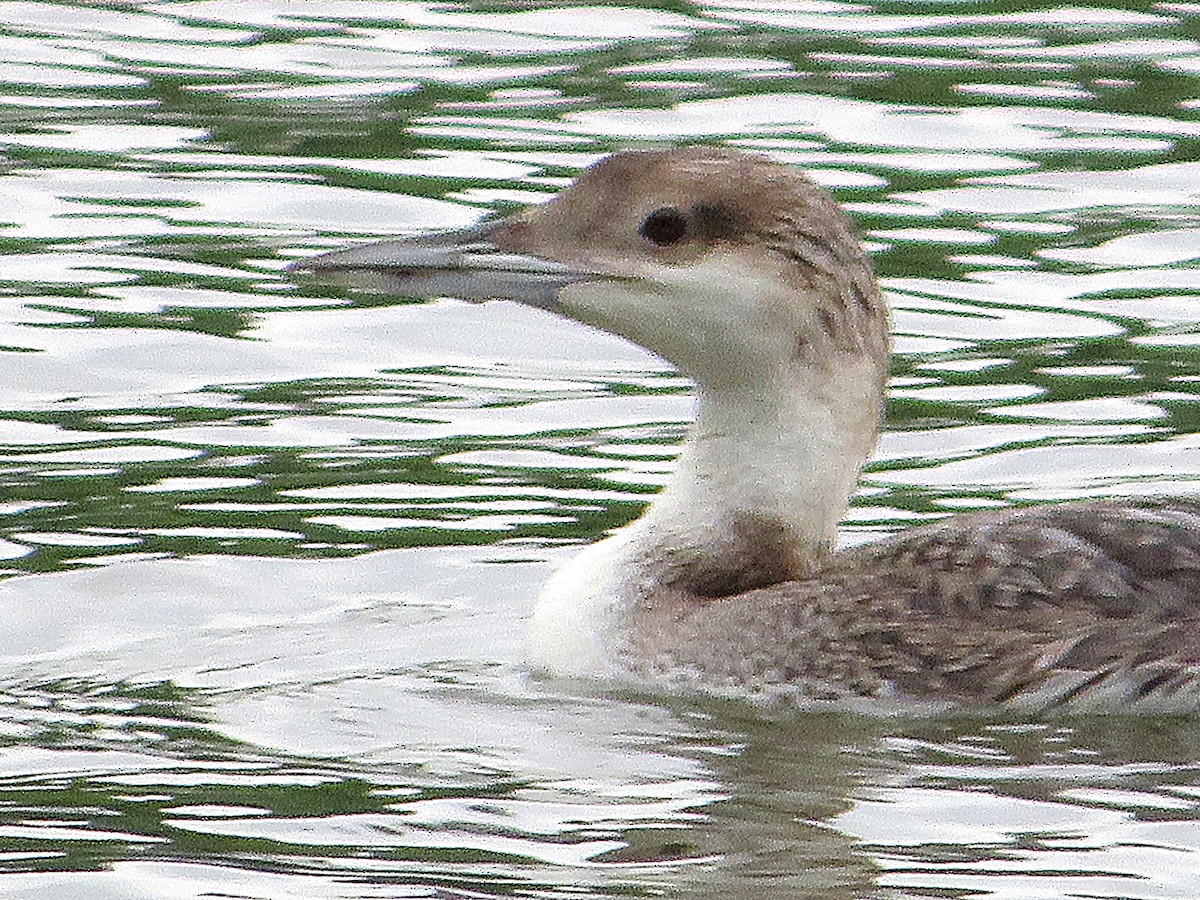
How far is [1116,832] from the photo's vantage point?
7461mm

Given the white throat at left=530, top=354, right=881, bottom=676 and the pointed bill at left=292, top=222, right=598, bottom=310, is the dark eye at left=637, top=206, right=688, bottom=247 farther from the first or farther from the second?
the white throat at left=530, top=354, right=881, bottom=676

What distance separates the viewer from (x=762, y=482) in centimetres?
891

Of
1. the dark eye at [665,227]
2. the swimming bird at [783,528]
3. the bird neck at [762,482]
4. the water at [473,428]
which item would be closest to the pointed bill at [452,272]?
the swimming bird at [783,528]

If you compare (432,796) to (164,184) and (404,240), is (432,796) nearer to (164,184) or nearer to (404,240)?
(404,240)

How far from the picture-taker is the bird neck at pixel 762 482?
29.0 feet

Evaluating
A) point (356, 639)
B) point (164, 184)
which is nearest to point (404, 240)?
point (356, 639)

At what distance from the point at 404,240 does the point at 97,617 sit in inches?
55.1

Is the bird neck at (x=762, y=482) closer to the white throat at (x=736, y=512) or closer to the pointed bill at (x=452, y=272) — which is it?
the white throat at (x=736, y=512)

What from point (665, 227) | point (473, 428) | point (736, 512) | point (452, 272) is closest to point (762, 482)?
point (736, 512)

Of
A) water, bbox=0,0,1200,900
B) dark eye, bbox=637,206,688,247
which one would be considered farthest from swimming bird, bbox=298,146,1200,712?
water, bbox=0,0,1200,900

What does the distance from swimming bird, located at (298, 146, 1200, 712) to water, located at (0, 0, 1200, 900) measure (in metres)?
0.13

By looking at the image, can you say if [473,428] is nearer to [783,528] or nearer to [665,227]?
[783,528]

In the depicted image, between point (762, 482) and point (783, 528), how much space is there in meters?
0.14

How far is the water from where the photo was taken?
7.51m
